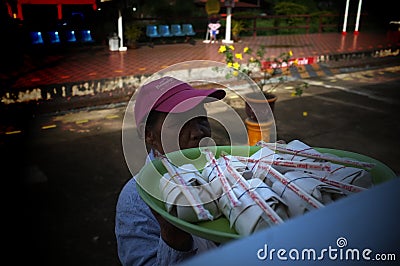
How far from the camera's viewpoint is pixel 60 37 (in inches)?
472

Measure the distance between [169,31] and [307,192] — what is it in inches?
541

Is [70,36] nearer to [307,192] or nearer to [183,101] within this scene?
[183,101]

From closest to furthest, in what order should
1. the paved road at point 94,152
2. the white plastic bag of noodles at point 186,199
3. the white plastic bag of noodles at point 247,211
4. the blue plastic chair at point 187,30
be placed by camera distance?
the white plastic bag of noodles at point 247,211, the white plastic bag of noodles at point 186,199, the paved road at point 94,152, the blue plastic chair at point 187,30

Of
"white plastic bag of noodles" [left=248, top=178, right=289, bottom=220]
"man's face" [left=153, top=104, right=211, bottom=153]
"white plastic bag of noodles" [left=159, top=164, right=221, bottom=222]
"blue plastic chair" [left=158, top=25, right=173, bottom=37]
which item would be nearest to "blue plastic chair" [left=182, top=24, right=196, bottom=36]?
"blue plastic chair" [left=158, top=25, right=173, bottom=37]

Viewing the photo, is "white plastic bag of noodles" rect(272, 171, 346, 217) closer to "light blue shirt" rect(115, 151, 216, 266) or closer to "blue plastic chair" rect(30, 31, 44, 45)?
"light blue shirt" rect(115, 151, 216, 266)

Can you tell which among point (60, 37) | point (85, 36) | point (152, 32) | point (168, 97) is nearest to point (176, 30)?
point (152, 32)

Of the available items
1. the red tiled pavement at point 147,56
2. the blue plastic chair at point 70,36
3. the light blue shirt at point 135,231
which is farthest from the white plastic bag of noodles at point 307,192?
the blue plastic chair at point 70,36

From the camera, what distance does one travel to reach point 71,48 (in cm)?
1233

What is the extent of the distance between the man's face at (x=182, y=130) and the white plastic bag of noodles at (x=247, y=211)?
493mm

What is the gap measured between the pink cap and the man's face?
3 centimetres

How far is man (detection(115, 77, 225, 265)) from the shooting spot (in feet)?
4.75

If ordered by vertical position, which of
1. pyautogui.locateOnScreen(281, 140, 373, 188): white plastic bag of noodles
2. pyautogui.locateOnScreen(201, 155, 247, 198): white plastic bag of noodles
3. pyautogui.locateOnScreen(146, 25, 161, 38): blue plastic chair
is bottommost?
pyautogui.locateOnScreen(201, 155, 247, 198): white plastic bag of noodles

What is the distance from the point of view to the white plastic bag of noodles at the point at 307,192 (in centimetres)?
88

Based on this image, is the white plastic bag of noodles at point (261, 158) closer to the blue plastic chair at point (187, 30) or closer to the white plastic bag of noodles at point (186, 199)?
the white plastic bag of noodles at point (186, 199)
